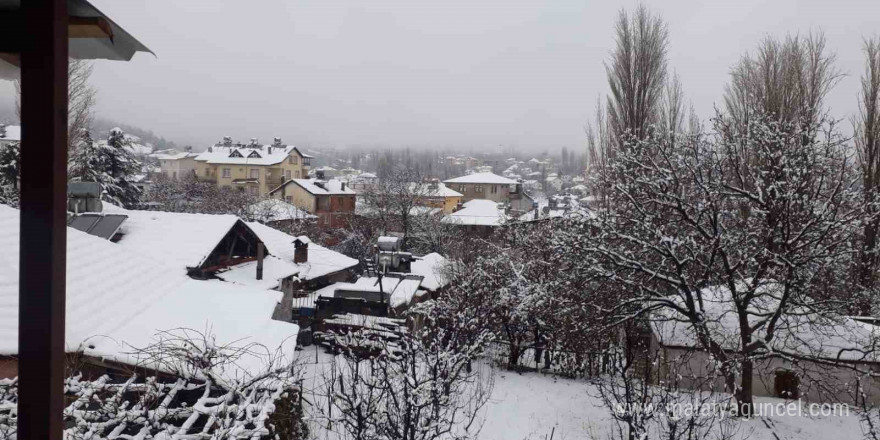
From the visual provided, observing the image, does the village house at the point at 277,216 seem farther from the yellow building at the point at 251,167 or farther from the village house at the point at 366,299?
the yellow building at the point at 251,167

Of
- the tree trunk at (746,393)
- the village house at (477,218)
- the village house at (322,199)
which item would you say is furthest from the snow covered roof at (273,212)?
the tree trunk at (746,393)

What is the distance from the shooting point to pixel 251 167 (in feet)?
164

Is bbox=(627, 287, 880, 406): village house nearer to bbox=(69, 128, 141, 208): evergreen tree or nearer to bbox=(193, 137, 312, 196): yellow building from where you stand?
bbox=(69, 128, 141, 208): evergreen tree

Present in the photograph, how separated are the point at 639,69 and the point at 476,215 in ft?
81.5

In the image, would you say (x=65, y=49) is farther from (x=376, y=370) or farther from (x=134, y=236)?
(x=134, y=236)

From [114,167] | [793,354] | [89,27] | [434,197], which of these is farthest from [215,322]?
[434,197]

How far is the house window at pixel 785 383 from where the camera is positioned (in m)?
10.5

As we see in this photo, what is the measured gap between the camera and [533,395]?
34.9 ft

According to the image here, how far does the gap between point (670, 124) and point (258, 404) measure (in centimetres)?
1702

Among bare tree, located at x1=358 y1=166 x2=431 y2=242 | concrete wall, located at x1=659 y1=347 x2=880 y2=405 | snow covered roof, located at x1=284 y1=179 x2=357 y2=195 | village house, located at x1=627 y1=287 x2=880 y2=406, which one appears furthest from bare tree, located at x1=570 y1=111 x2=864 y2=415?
snow covered roof, located at x1=284 y1=179 x2=357 y2=195

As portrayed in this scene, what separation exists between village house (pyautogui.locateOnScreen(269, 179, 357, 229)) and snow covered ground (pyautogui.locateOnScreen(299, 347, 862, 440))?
28851mm

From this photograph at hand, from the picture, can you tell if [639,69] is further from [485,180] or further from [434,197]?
[485,180]

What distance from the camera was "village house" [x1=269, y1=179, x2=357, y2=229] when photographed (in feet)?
128

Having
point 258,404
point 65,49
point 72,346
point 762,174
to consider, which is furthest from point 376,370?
point 762,174
